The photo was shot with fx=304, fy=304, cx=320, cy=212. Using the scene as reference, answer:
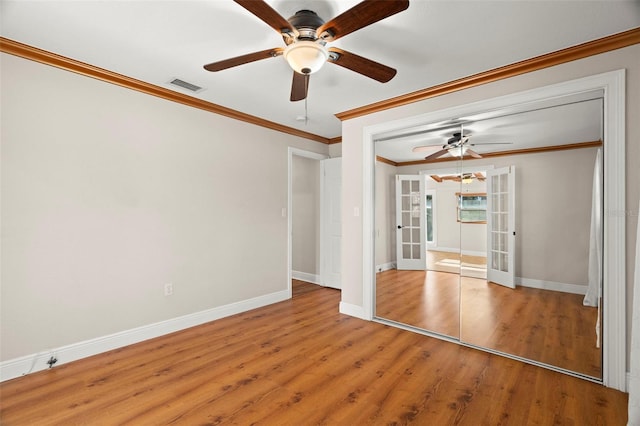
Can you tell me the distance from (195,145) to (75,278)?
177cm

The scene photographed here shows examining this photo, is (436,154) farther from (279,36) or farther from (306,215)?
(306,215)

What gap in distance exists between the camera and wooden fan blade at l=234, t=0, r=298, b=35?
1515 millimetres

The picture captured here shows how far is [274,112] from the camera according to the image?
3.94 metres

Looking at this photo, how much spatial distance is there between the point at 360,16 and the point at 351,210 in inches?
100.0

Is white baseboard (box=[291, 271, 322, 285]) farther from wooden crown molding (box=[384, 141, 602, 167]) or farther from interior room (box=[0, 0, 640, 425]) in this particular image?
wooden crown molding (box=[384, 141, 602, 167])

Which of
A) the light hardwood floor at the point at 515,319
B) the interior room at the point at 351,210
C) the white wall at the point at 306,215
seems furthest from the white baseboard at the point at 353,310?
the white wall at the point at 306,215

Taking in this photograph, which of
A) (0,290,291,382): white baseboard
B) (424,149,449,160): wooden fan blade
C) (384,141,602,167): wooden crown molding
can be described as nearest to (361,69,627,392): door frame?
(384,141,602,167): wooden crown molding

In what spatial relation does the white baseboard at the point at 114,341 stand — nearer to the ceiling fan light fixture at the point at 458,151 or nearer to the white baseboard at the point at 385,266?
the white baseboard at the point at 385,266

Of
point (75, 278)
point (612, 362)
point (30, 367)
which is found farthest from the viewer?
point (75, 278)

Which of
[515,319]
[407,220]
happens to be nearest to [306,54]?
[407,220]

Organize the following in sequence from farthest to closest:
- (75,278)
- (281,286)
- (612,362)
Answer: (281,286), (75,278), (612,362)

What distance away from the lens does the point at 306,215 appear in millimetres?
5633

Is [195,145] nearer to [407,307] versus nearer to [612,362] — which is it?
[407,307]

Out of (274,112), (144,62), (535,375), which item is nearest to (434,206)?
(535,375)
